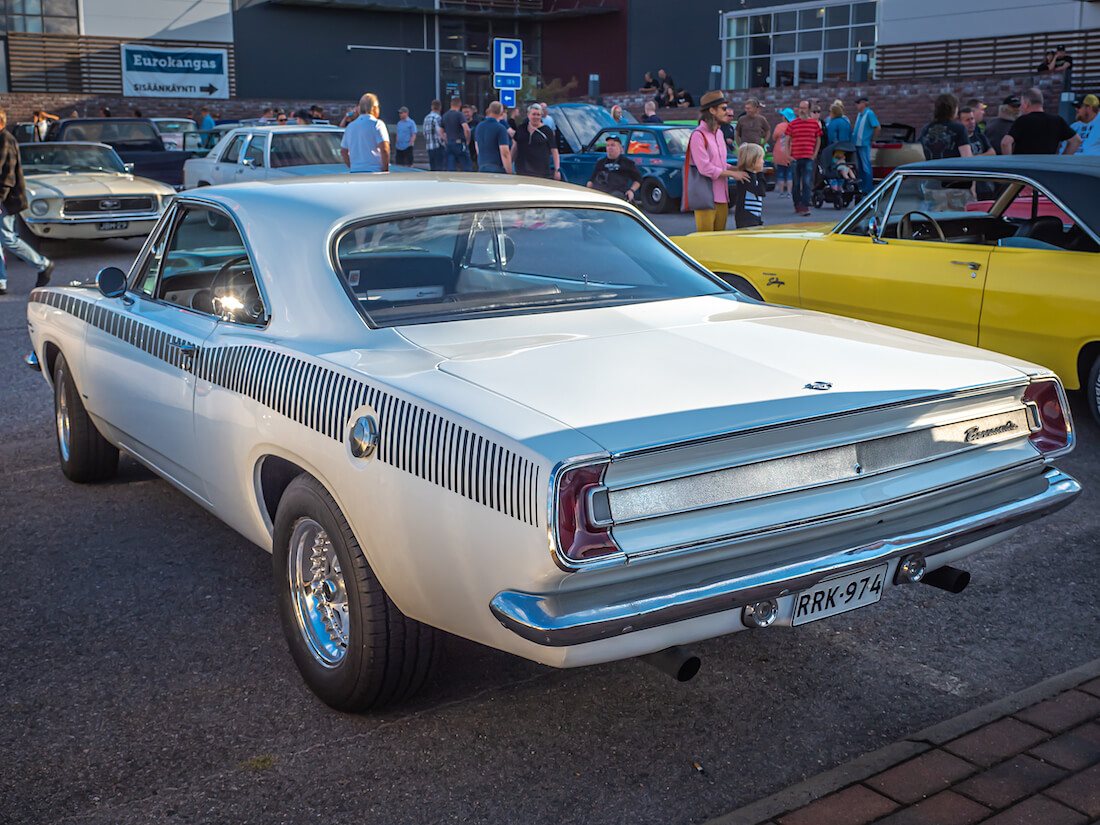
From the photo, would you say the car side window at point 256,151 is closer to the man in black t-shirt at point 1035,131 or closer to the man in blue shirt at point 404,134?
the man in blue shirt at point 404,134

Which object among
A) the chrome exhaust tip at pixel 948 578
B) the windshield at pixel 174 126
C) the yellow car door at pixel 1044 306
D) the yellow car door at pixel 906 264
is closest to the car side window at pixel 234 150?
the yellow car door at pixel 906 264

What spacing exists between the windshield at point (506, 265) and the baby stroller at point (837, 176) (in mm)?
15915

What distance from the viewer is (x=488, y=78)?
4628 centimetres

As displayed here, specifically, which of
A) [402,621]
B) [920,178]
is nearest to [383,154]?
[920,178]

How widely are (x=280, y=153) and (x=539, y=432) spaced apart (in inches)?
501

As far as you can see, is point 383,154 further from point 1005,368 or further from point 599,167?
point 1005,368

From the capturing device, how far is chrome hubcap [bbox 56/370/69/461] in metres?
5.58

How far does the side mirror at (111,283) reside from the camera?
482 centimetres

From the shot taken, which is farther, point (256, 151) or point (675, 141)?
point (675, 141)

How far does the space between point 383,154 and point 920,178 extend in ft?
25.1

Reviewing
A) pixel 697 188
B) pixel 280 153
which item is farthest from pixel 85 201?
pixel 697 188

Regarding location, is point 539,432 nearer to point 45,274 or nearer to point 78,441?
point 78,441

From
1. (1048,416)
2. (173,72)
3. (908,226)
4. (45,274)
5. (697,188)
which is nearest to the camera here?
(1048,416)

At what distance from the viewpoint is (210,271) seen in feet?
16.2
